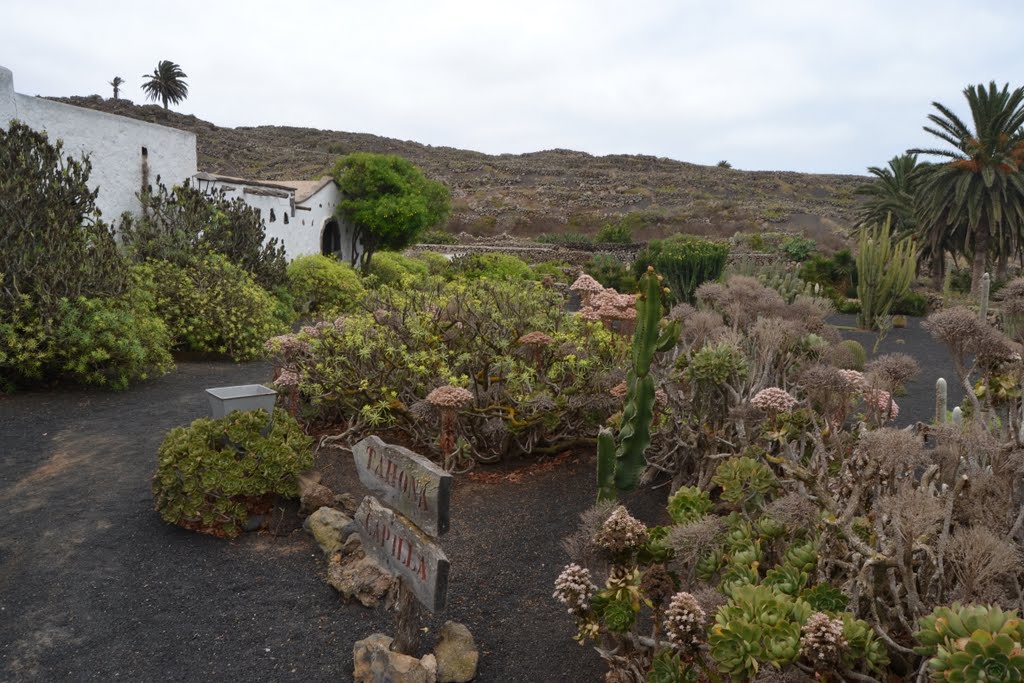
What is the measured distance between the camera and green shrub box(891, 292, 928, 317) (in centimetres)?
1902

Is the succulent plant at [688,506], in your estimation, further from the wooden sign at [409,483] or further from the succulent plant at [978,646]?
the succulent plant at [978,646]

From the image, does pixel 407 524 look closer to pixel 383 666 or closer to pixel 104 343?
pixel 383 666

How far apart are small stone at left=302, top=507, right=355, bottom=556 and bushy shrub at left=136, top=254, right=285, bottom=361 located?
6.73 metres

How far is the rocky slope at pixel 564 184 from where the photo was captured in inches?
1686

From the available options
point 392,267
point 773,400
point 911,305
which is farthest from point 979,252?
point 773,400

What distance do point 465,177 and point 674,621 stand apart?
56.6 meters

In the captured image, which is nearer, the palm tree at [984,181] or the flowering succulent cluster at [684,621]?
the flowering succulent cluster at [684,621]

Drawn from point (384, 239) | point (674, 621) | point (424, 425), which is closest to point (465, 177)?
point (384, 239)

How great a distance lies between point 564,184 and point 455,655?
5537cm

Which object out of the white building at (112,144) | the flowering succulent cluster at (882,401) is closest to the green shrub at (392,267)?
the white building at (112,144)

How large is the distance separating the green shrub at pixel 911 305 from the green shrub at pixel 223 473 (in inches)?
731

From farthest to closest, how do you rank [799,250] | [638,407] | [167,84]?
[167,84] < [799,250] < [638,407]

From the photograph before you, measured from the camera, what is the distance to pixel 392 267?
18109 millimetres

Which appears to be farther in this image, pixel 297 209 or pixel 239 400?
pixel 297 209
